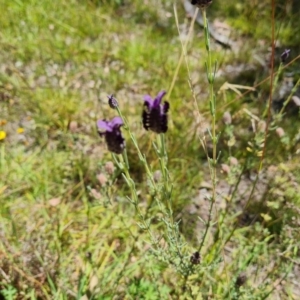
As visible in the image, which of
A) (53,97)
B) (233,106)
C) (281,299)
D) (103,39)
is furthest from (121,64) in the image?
(281,299)

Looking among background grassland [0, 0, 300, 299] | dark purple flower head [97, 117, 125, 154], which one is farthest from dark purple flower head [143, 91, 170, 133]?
background grassland [0, 0, 300, 299]

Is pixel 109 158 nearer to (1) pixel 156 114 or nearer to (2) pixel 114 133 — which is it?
(2) pixel 114 133

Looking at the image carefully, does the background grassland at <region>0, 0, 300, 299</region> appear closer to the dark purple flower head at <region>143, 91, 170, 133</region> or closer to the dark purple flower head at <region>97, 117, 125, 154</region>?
the dark purple flower head at <region>97, 117, 125, 154</region>

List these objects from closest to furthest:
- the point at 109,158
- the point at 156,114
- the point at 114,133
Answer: the point at 156,114, the point at 114,133, the point at 109,158

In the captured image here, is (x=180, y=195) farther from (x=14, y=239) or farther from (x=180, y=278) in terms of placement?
(x=14, y=239)

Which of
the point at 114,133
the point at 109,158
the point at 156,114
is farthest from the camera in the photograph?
the point at 109,158

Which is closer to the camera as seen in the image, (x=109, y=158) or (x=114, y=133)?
(x=114, y=133)

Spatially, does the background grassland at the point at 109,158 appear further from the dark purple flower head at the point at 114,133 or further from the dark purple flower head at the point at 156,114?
the dark purple flower head at the point at 156,114

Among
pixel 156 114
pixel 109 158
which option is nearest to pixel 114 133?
pixel 156 114

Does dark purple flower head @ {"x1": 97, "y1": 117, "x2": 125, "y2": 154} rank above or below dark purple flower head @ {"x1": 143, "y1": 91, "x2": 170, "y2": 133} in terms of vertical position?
below

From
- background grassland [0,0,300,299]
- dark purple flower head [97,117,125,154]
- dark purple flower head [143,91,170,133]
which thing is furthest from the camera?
background grassland [0,0,300,299]
